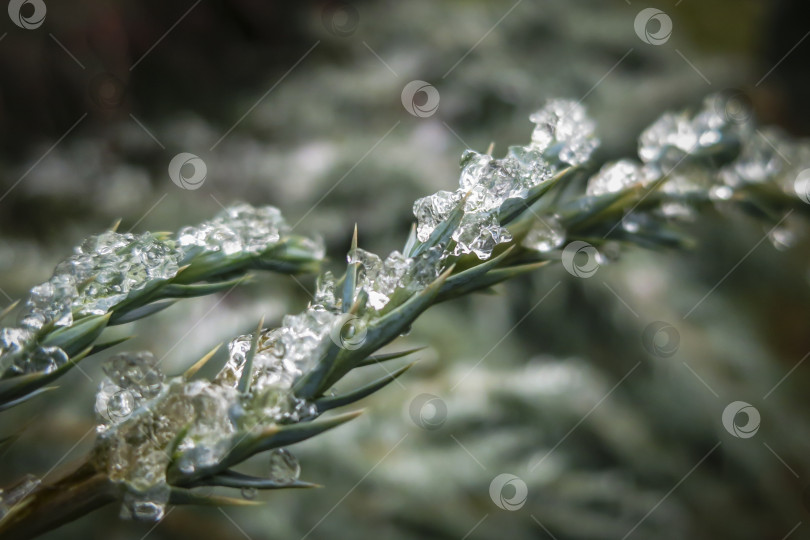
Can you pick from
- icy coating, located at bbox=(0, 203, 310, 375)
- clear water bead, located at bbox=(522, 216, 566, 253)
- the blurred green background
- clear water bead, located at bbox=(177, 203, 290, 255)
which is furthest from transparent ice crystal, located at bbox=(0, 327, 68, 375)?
the blurred green background

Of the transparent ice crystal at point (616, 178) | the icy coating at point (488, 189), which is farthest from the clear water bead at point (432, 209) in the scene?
the transparent ice crystal at point (616, 178)

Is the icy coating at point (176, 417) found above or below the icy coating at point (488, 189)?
below

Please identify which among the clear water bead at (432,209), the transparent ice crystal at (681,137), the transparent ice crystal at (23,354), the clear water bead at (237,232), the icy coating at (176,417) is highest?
the transparent ice crystal at (681,137)

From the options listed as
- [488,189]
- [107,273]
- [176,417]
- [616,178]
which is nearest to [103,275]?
[107,273]

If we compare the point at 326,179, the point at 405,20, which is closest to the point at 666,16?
the point at 405,20

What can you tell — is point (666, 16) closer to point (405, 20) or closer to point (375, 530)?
point (405, 20)

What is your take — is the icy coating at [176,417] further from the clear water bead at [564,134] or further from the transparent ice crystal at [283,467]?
the clear water bead at [564,134]
